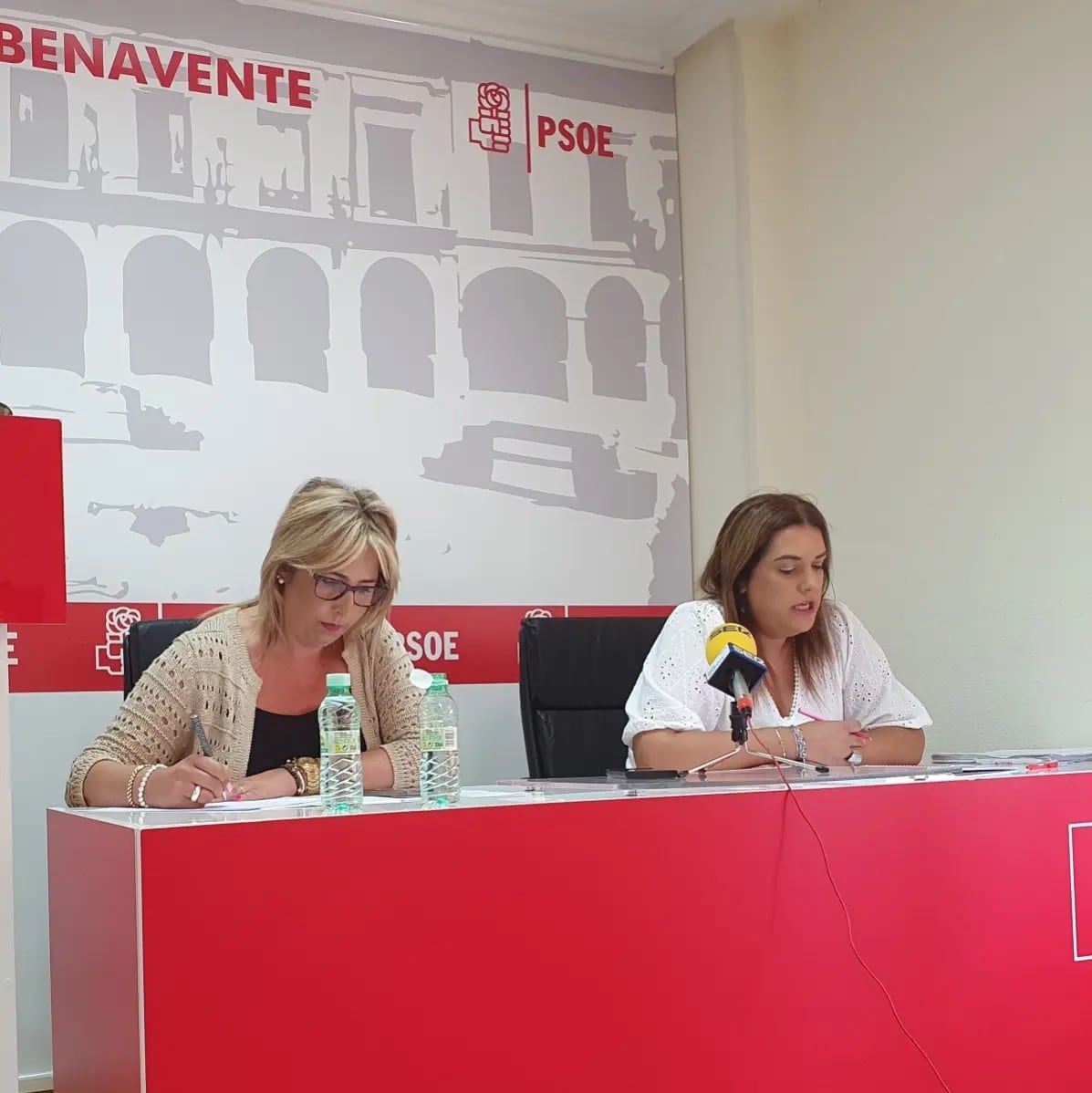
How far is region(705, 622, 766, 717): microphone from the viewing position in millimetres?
1948

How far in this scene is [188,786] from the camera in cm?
192

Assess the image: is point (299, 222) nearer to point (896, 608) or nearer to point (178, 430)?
point (178, 430)

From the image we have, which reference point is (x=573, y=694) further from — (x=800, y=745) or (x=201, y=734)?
(x=201, y=734)

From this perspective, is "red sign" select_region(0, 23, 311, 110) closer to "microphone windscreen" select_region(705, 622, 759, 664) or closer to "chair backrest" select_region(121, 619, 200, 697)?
"chair backrest" select_region(121, 619, 200, 697)

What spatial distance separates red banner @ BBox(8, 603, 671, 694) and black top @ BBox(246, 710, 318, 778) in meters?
0.74

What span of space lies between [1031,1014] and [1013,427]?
148 cm

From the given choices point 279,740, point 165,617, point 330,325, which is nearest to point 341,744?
point 279,740

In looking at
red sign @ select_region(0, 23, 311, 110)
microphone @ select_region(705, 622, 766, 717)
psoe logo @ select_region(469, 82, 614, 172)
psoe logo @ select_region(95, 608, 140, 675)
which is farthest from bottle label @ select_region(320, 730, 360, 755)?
psoe logo @ select_region(469, 82, 614, 172)

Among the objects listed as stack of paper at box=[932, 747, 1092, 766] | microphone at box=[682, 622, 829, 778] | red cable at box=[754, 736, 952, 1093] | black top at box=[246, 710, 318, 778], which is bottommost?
red cable at box=[754, 736, 952, 1093]

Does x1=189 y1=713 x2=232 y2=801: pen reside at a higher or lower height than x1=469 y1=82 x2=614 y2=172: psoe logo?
lower

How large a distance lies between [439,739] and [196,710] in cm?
69

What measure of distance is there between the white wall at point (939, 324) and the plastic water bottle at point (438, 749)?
1.68 metres

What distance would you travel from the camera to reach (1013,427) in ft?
10.3

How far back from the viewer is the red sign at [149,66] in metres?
3.25
